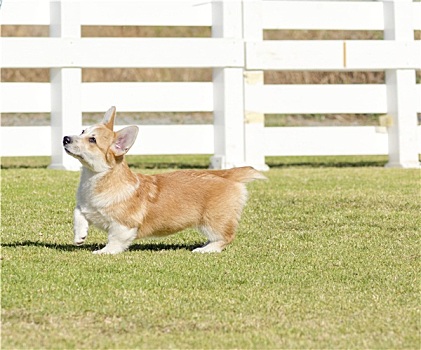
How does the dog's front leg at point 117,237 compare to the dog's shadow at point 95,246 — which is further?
the dog's shadow at point 95,246

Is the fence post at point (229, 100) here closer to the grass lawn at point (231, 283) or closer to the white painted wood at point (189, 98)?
the white painted wood at point (189, 98)

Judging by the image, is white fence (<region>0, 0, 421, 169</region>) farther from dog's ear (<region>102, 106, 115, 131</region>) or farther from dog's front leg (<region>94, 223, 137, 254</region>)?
dog's front leg (<region>94, 223, 137, 254</region>)

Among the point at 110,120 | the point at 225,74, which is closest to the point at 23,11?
the point at 225,74

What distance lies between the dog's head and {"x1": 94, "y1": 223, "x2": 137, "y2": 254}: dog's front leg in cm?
35

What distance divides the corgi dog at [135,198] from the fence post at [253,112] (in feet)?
15.6

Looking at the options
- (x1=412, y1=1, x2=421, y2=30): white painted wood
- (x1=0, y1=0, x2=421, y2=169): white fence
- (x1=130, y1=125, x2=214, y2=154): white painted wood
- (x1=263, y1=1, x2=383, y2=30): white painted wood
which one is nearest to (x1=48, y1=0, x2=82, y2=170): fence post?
(x1=0, y1=0, x2=421, y2=169): white fence

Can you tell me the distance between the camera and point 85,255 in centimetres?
563

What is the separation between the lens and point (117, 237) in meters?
5.71

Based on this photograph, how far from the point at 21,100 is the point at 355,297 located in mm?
6556

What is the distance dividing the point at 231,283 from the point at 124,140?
3.99ft

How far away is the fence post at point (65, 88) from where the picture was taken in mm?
10320

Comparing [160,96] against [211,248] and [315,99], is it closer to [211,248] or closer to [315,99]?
[315,99]

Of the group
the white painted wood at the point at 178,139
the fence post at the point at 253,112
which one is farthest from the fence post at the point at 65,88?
the fence post at the point at 253,112

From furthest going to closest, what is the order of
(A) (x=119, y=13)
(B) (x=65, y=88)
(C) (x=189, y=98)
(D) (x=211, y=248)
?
(C) (x=189, y=98) < (A) (x=119, y=13) < (B) (x=65, y=88) < (D) (x=211, y=248)
